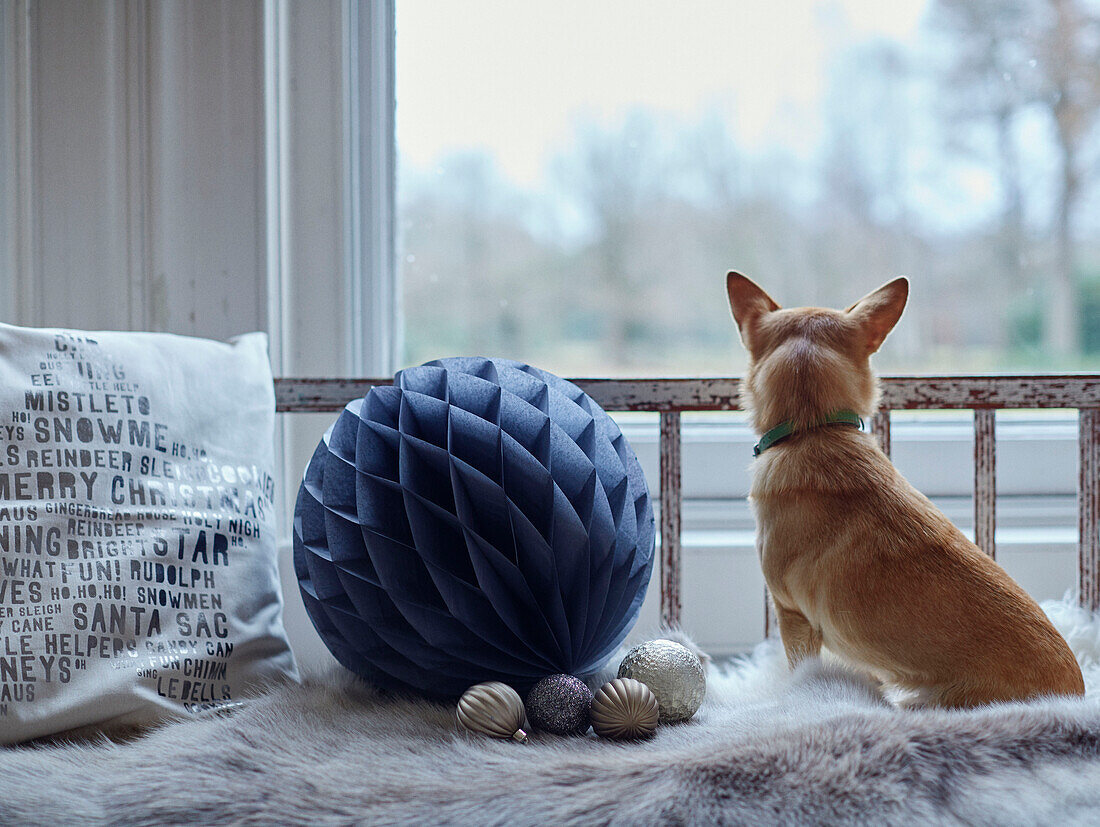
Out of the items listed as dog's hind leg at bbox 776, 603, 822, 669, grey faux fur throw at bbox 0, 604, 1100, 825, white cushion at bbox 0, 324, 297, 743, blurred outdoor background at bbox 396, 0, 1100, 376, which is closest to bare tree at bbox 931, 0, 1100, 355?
blurred outdoor background at bbox 396, 0, 1100, 376

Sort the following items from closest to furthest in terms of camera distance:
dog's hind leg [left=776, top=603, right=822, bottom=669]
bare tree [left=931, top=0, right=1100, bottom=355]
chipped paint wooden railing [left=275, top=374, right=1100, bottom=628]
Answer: dog's hind leg [left=776, top=603, right=822, bottom=669] < chipped paint wooden railing [left=275, top=374, right=1100, bottom=628] < bare tree [left=931, top=0, right=1100, bottom=355]

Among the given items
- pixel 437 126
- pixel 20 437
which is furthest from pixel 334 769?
pixel 437 126

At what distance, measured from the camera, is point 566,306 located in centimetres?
123

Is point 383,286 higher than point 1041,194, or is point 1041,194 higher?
point 1041,194

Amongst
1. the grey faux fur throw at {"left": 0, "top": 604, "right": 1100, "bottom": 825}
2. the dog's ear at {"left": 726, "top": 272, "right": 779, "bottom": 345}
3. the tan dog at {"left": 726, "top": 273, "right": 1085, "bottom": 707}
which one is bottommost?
the grey faux fur throw at {"left": 0, "top": 604, "right": 1100, "bottom": 825}

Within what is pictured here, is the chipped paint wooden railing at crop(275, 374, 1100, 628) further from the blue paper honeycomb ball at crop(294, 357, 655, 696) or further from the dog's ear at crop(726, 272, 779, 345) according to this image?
the blue paper honeycomb ball at crop(294, 357, 655, 696)

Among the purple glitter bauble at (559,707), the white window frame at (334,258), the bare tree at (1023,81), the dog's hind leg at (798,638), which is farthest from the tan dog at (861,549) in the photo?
the bare tree at (1023,81)

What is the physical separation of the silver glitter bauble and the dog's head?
0.24 meters

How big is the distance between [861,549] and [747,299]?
0.92 ft

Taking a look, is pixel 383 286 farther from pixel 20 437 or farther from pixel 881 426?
pixel 881 426

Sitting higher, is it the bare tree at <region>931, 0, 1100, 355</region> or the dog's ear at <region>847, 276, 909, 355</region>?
the bare tree at <region>931, 0, 1100, 355</region>

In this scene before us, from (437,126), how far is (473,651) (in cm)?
87

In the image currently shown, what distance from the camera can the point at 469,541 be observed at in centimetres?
59

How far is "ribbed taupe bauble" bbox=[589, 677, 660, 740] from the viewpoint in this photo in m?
0.58
